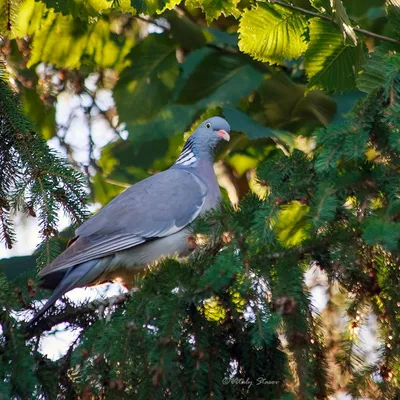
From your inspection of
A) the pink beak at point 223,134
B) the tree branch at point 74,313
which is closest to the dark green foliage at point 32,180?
the tree branch at point 74,313

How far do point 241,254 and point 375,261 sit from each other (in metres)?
0.50

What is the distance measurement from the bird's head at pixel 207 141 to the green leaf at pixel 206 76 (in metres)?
0.52

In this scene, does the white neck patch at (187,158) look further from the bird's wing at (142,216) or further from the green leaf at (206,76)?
the green leaf at (206,76)

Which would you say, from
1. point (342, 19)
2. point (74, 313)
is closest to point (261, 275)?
point (74, 313)

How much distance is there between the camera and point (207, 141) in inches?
198

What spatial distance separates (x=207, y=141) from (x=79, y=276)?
1394 mm

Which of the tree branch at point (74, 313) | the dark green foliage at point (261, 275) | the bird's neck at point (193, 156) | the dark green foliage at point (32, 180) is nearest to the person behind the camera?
the dark green foliage at point (261, 275)

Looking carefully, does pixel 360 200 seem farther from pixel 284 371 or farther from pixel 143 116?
pixel 143 116

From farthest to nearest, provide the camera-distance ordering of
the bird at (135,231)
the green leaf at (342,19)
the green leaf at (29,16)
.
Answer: the green leaf at (29,16), the bird at (135,231), the green leaf at (342,19)

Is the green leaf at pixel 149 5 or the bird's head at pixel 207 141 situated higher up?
the green leaf at pixel 149 5

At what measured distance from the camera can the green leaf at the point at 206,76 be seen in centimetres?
551

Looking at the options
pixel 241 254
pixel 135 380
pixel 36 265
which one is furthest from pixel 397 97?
pixel 36 265

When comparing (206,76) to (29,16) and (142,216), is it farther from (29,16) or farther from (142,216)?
(142,216)

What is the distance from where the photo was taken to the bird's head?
5.00 metres
